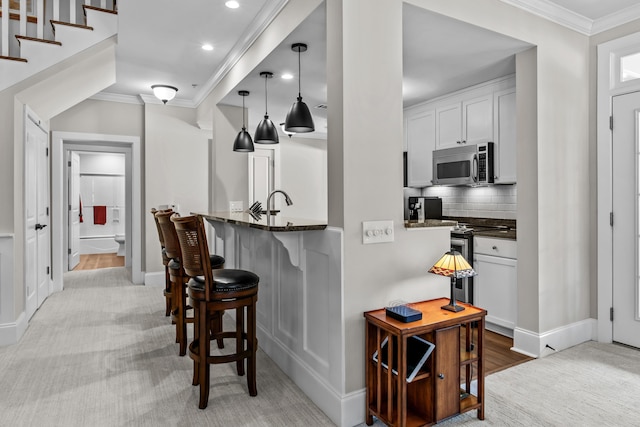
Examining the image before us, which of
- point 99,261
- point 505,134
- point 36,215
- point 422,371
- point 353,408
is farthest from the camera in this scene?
point 99,261

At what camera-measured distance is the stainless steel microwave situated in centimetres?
407

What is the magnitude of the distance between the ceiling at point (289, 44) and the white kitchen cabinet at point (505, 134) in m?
0.26

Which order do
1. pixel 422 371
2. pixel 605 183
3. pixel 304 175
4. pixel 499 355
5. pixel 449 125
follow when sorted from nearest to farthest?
pixel 422 371
pixel 499 355
pixel 605 183
pixel 449 125
pixel 304 175

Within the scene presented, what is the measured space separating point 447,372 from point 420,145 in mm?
3480

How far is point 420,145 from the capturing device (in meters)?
4.95

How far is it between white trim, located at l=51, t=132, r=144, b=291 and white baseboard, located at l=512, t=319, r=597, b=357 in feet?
16.0

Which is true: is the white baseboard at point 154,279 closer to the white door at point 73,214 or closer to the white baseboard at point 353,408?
the white door at point 73,214

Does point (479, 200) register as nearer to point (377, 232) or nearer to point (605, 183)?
point (605, 183)

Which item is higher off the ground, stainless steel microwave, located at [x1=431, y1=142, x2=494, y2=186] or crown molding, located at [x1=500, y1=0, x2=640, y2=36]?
crown molding, located at [x1=500, y1=0, x2=640, y2=36]

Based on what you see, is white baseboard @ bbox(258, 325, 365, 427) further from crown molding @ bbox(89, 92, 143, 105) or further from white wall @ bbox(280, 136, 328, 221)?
white wall @ bbox(280, 136, 328, 221)

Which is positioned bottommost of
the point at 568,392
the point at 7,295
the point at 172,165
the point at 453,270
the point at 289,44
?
the point at 568,392

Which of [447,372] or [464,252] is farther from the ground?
[464,252]

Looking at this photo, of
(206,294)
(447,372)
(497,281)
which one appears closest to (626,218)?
(497,281)

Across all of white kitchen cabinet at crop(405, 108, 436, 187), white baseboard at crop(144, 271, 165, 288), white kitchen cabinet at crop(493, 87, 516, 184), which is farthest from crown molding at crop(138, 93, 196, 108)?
white kitchen cabinet at crop(493, 87, 516, 184)
